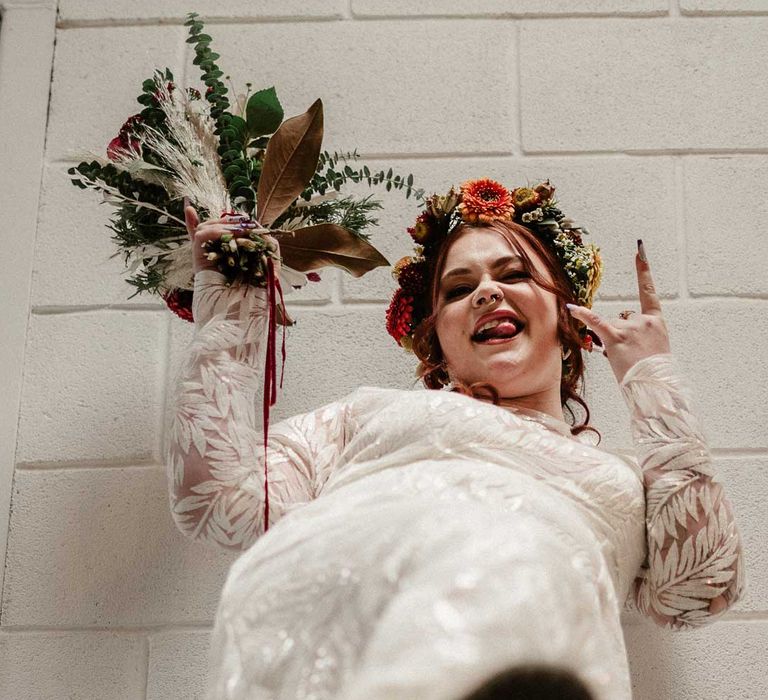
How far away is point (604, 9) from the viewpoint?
2.29 metres

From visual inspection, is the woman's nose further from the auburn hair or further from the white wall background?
the white wall background

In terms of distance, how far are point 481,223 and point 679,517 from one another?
0.61 m

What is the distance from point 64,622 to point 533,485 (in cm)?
96

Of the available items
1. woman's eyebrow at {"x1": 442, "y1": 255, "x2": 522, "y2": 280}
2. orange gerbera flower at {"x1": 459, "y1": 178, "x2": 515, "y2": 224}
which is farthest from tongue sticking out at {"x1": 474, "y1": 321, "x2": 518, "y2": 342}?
orange gerbera flower at {"x1": 459, "y1": 178, "x2": 515, "y2": 224}

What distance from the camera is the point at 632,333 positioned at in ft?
5.28

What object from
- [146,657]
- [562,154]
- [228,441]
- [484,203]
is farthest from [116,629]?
[562,154]

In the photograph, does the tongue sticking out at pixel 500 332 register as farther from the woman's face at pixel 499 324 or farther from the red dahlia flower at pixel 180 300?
the red dahlia flower at pixel 180 300

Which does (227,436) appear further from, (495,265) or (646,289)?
(646,289)

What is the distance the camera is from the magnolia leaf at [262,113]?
170cm

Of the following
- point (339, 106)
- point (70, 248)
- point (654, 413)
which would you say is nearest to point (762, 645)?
point (654, 413)

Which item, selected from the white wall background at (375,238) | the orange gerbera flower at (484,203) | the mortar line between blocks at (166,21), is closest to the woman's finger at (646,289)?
the orange gerbera flower at (484,203)

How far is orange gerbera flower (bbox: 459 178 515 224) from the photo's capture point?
1.83 metres

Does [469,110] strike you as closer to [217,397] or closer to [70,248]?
[70,248]

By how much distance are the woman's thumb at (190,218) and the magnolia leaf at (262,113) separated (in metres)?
0.21
